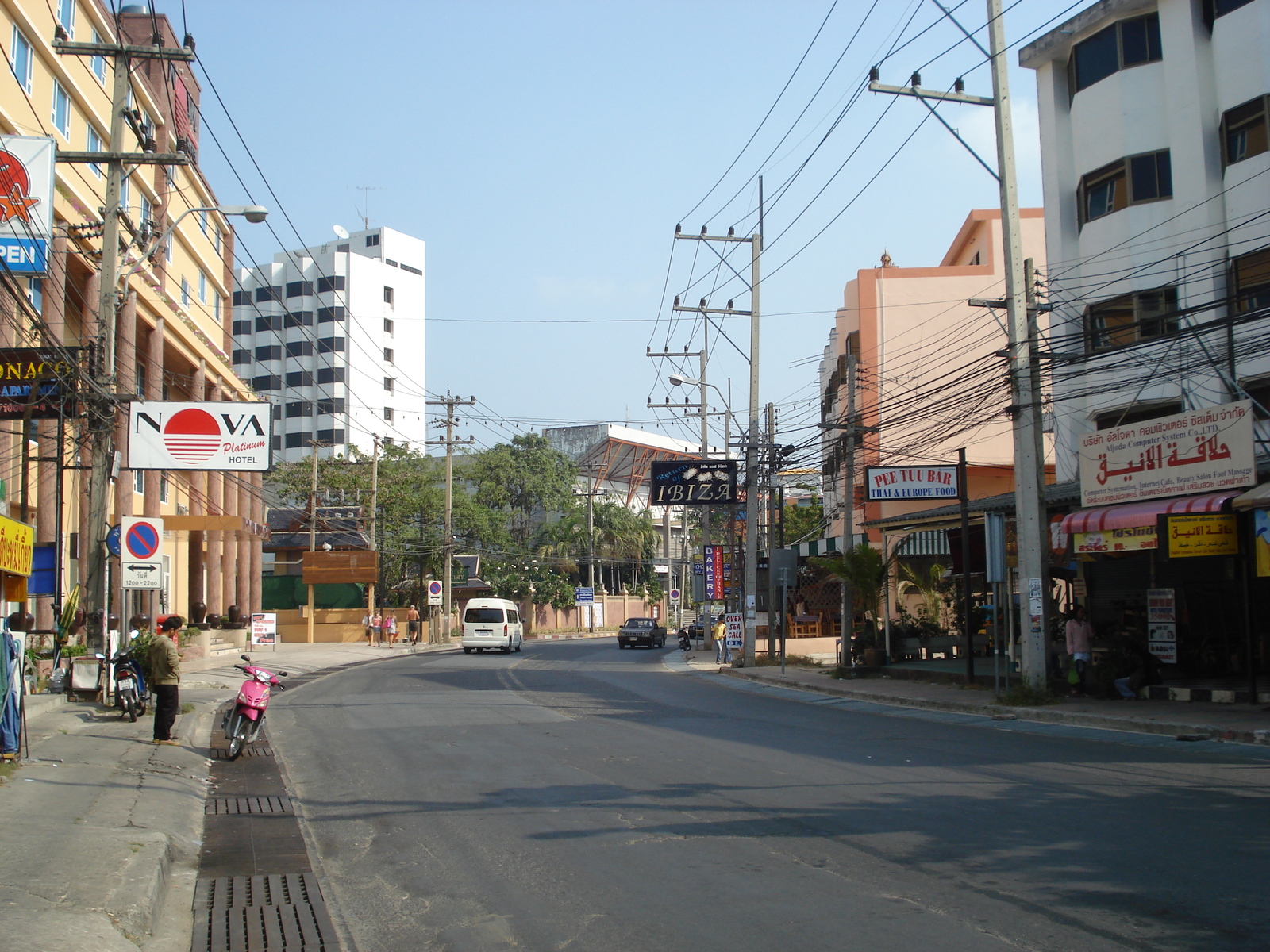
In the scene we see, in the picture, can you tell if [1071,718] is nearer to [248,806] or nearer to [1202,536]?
[1202,536]

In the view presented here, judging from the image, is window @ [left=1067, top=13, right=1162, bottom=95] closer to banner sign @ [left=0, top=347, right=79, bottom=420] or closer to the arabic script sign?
the arabic script sign

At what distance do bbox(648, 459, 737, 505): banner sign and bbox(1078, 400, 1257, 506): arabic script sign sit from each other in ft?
56.6

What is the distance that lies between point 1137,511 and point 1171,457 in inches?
39.7

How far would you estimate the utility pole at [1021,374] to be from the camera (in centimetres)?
1833

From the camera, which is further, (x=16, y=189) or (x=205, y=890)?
(x=16, y=189)

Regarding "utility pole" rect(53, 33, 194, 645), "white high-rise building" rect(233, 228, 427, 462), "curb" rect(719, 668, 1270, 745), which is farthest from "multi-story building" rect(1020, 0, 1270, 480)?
"white high-rise building" rect(233, 228, 427, 462)

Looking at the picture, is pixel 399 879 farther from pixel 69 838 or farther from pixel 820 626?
pixel 820 626

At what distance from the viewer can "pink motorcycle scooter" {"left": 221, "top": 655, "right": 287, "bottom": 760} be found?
1334cm

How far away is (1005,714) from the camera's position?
17.8m

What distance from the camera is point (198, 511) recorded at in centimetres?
4100

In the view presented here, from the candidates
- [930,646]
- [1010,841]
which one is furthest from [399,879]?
[930,646]

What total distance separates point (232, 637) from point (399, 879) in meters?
35.9

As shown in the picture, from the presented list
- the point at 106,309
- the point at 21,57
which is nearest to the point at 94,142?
the point at 21,57

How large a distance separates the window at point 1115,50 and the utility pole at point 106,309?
2148cm
